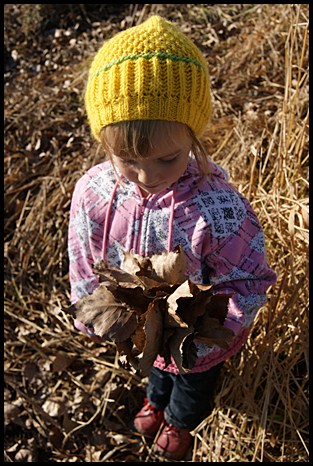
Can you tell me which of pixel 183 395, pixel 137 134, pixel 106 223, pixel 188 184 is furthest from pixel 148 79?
pixel 183 395

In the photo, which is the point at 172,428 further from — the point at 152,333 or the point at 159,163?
the point at 159,163

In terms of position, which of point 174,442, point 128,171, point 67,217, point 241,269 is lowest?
point 174,442

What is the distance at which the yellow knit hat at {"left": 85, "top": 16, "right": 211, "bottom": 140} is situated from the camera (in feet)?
4.45

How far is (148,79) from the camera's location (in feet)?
4.44

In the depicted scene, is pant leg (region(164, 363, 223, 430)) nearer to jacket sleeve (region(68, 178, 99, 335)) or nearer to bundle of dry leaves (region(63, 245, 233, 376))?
jacket sleeve (region(68, 178, 99, 335))

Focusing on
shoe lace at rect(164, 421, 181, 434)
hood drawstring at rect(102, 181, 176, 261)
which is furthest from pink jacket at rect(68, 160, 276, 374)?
shoe lace at rect(164, 421, 181, 434)

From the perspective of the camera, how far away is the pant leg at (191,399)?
1.98 meters

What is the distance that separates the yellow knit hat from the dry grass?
2.31 feet

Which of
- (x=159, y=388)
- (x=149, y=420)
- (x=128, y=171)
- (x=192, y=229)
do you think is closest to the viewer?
(x=128, y=171)


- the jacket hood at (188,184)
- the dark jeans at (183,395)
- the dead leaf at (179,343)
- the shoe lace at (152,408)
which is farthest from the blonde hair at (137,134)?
the shoe lace at (152,408)

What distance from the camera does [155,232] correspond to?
1659mm

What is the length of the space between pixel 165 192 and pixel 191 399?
0.87m

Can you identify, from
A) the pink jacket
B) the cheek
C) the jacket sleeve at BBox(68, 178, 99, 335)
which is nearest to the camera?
the cheek
